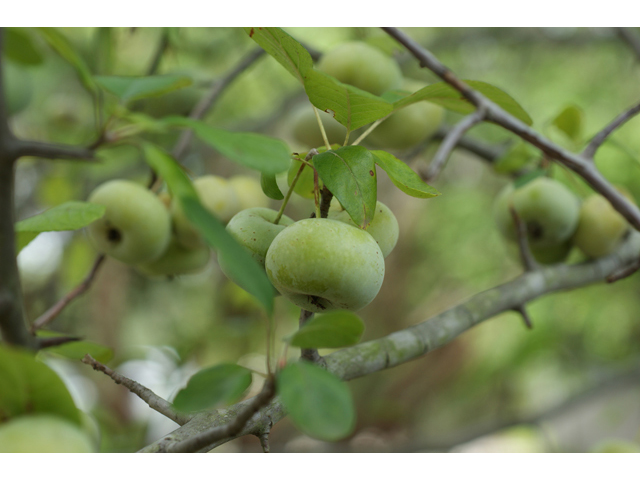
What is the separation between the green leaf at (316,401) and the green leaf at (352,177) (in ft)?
0.47

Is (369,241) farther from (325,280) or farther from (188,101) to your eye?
(188,101)

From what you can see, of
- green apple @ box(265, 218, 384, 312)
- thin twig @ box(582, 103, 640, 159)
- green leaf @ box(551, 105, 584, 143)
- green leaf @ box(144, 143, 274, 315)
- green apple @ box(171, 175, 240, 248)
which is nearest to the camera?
green leaf @ box(144, 143, 274, 315)

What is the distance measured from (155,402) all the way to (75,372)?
1.50m

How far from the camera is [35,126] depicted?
5.45 ft

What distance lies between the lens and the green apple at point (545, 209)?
2.72 feet

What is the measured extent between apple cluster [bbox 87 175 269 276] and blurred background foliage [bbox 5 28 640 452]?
0.26m

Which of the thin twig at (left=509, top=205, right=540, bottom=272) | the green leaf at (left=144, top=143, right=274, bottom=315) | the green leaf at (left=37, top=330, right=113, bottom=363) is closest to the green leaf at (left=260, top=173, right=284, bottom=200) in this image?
the green leaf at (left=144, top=143, right=274, bottom=315)

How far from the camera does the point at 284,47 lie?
1.35ft

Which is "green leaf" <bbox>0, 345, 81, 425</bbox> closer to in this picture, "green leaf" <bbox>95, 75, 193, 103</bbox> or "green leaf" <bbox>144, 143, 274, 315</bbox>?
"green leaf" <bbox>144, 143, 274, 315</bbox>

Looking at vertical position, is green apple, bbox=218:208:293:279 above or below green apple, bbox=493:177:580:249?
below

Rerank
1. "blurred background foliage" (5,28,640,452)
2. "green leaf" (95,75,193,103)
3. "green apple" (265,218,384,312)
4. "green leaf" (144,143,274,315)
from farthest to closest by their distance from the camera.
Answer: "blurred background foliage" (5,28,640,452)
"green leaf" (95,75,193,103)
"green apple" (265,218,384,312)
"green leaf" (144,143,274,315)

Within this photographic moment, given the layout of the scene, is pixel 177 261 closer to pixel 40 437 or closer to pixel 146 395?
pixel 146 395

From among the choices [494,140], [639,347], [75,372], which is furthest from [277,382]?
[639,347]

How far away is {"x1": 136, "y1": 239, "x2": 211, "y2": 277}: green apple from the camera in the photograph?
2.66 feet
